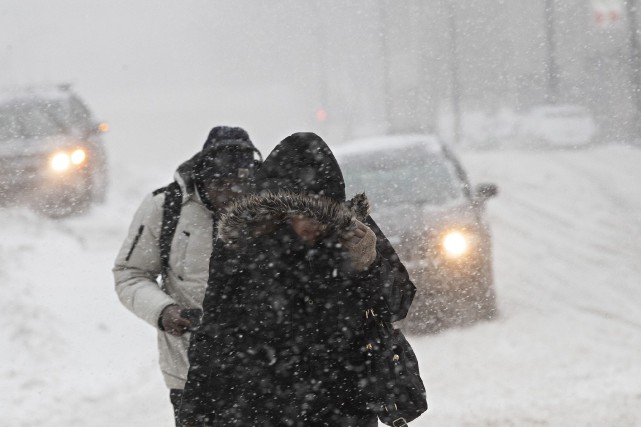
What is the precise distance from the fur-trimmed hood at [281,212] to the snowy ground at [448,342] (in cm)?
327

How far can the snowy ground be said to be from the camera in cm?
623

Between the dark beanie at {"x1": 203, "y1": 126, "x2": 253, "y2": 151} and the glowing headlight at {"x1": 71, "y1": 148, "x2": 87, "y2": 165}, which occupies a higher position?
the dark beanie at {"x1": 203, "y1": 126, "x2": 253, "y2": 151}

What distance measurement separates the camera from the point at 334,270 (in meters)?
2.73

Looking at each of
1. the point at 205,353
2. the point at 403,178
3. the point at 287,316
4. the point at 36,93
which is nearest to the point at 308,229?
the point at 287,316

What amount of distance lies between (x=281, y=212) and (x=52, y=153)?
35.2ft

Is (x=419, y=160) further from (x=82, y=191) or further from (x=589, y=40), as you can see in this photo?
(x=589, y=40)

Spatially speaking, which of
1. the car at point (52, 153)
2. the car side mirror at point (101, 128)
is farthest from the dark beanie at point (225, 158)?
the car side mirror at point (101, 128)

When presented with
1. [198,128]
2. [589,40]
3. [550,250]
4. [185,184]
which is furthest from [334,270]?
[198,128]

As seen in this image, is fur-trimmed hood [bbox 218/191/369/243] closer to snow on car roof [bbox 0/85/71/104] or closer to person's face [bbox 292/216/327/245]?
person's face [bbox 292/216/327/245]

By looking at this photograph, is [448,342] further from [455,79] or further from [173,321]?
[455,79]

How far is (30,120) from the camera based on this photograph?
13.9 metres

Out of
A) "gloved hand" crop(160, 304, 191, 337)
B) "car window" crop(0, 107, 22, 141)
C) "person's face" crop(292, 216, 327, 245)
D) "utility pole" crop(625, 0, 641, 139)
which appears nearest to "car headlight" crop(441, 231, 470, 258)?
"gloved hand" crop(160, 304, 191, 337)

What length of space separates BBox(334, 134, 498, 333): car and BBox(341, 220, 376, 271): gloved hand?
191 inches

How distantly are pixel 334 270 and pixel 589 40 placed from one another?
41.7 meters
